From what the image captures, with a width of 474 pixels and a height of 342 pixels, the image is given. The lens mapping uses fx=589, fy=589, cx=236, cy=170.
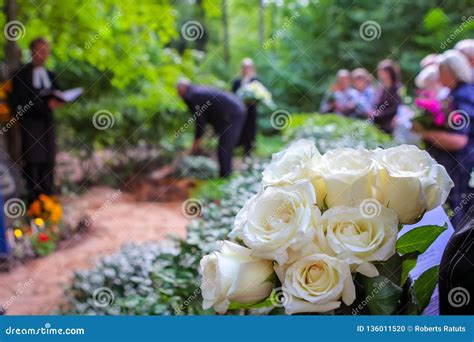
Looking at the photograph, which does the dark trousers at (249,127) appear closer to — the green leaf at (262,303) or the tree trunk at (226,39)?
the tree trunk at (226,39)

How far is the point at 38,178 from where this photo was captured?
12.2 feet

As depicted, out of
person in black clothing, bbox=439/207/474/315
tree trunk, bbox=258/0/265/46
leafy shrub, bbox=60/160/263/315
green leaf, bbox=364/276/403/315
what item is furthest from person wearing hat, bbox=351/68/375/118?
green leaf, bbox=364/276/403/315

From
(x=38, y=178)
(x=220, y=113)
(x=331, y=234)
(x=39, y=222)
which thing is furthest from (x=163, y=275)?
(x=220, y=113)

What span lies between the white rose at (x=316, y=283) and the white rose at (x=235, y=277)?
0.08 ft

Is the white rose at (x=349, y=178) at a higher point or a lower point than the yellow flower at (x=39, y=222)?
higher

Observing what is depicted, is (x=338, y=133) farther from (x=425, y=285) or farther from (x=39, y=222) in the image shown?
(x=425, y=285)

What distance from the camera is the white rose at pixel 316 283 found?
0.62 meters

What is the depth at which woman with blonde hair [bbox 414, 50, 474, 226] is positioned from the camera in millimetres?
2180

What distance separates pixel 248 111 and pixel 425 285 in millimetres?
3688

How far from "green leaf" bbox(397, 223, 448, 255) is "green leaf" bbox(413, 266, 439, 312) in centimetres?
5

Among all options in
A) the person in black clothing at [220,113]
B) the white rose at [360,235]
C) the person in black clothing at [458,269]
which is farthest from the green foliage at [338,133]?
the white rose at [360,235]

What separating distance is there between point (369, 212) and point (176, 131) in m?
4.51

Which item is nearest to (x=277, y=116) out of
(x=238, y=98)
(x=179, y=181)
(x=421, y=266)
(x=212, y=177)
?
(x=238, y=98)

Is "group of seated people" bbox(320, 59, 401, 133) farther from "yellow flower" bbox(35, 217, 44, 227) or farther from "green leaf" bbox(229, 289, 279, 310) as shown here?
"green leaf" bbox(229, 289, 279, 310)
